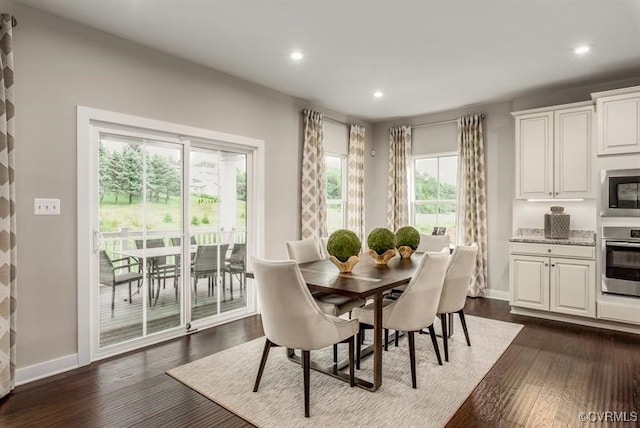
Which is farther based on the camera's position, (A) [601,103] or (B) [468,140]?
(B) [468,140]

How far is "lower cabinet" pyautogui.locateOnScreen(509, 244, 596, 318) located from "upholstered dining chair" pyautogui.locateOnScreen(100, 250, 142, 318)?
162 inches

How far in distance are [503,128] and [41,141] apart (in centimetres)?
514

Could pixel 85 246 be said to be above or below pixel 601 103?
below

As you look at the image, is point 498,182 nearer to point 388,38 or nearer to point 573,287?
point 573,287

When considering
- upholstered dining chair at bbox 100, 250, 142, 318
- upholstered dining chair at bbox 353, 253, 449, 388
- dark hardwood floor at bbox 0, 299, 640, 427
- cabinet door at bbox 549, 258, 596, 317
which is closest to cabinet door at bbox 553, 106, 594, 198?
cabinet door at bbox 549, 258, 596, 317

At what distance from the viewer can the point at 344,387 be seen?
8.37 ft

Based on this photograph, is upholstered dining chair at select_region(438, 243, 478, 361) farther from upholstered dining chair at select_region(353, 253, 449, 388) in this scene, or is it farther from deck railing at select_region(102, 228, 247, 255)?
deck railing at select_region(102, 228, 247, 255)

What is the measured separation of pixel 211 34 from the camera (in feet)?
10.0

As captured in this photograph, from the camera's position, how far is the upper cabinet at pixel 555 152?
413cm

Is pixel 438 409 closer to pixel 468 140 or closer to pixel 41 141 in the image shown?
pixel 41 141

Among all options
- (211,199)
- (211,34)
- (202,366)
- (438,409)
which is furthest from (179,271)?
(438,409)

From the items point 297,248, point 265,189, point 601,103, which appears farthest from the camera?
point 265,189

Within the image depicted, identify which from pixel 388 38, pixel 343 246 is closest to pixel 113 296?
pixel 343 246

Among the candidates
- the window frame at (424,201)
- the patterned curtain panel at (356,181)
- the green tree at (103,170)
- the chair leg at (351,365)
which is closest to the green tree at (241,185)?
A: the green tree at (103,170)
